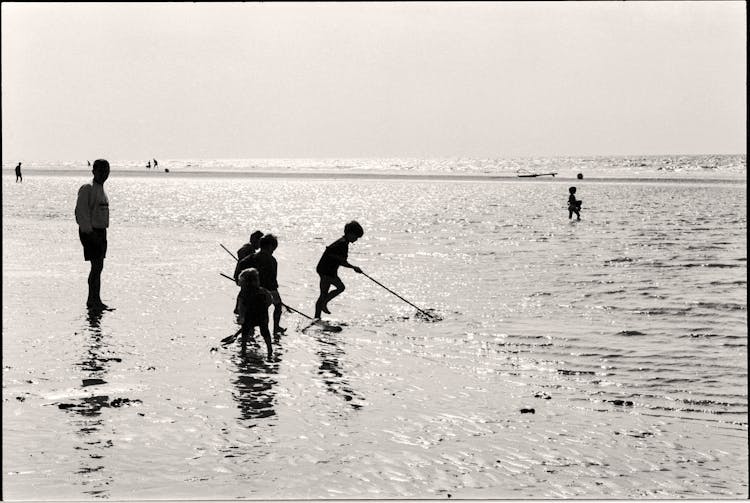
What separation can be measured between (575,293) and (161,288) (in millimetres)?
7405

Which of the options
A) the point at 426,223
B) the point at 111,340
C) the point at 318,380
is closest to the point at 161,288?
the point at 111,340

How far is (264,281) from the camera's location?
9.98 metres

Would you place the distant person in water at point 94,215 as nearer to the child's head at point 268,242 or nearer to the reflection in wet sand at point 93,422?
the reflection in wet sand at point 93,422

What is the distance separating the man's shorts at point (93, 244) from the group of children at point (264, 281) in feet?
6.23

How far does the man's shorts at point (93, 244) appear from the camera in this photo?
1127 cm

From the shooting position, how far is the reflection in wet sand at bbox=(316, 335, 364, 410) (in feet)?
25.0

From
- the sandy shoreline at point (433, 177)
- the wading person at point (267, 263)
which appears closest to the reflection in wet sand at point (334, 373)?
→ the wading person at point (267, 263)

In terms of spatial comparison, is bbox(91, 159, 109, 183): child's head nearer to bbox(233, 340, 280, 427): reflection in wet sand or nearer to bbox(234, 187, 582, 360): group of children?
bbox(234, 187, 582, 360): group of children

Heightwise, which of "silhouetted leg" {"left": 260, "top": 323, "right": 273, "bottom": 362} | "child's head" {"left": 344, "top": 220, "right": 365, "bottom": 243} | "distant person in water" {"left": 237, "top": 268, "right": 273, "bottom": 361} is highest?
"child's head" {"left": 344, "top": 220, "right": 365, "bottom": 243}

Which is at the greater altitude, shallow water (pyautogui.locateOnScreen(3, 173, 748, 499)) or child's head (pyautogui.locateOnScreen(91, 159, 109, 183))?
child's head (pyautogui.locateOnScreen(91, 159, 109, 183))

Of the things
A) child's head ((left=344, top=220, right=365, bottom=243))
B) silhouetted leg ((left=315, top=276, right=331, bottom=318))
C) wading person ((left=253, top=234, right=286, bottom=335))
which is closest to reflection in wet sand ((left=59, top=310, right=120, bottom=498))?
wading person ((left=253, top=234, right=286, bottom=335))

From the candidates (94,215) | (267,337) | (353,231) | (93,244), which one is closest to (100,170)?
(94,215)

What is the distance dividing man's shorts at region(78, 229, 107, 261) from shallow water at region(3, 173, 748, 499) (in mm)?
868

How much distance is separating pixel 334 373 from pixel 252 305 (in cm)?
129
